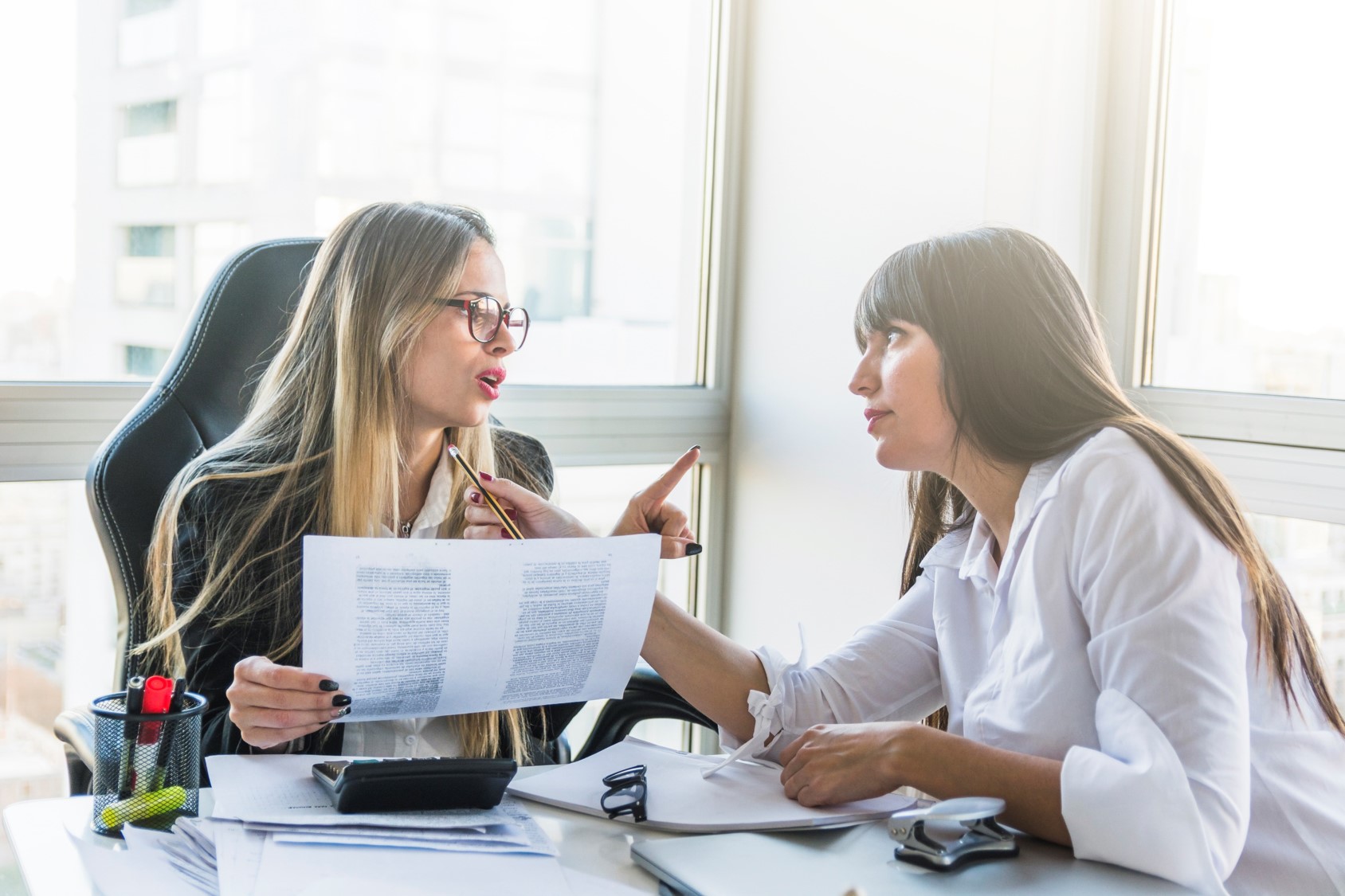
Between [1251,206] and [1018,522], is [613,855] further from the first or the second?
[1251,206]

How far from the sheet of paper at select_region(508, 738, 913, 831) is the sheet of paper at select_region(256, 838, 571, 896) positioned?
5.4 inches

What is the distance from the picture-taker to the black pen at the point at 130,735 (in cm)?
100

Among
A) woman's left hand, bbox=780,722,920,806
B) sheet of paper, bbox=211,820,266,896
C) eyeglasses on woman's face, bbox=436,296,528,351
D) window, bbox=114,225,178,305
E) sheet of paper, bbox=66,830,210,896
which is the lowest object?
sheet of paper, bbox=66,830,210,896

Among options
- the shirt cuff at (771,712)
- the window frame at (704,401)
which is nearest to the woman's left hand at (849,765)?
the shirt cuff at (771,712)

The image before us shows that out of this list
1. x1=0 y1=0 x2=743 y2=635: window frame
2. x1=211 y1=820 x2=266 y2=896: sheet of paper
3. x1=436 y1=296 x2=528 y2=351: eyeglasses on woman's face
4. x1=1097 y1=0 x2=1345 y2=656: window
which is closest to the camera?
x1=211 y1=820 x2=266 y2=896: sheet of paper

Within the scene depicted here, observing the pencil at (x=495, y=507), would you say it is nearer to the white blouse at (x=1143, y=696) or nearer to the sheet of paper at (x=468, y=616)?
the sheet of paper at (x=468, y=616)

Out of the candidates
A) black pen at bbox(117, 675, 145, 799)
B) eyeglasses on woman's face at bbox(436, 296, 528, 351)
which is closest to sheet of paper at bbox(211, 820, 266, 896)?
black pen at bbox(117, 675, 145, 799)

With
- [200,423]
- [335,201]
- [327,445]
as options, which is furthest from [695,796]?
[335,201]

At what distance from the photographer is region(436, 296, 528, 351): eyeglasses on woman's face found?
1.58 meters

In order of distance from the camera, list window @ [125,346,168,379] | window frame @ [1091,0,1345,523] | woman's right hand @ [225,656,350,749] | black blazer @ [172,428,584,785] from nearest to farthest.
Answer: woman's right hand @ [225,656,350,749] → black blazer @ [172,428,584,785] → window frame @ [1091,0,1345,523] → window @ [125,346,168,379]

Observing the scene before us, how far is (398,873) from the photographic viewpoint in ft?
2.93

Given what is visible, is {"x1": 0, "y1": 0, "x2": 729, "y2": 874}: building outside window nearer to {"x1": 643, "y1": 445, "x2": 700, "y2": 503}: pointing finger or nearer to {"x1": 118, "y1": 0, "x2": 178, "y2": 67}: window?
{"x1": 118, "y1": 0, "x2": 178, "y2": 67}: window

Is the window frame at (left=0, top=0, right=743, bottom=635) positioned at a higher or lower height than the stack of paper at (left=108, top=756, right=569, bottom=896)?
higher

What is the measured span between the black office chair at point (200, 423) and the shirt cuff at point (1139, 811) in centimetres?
56
